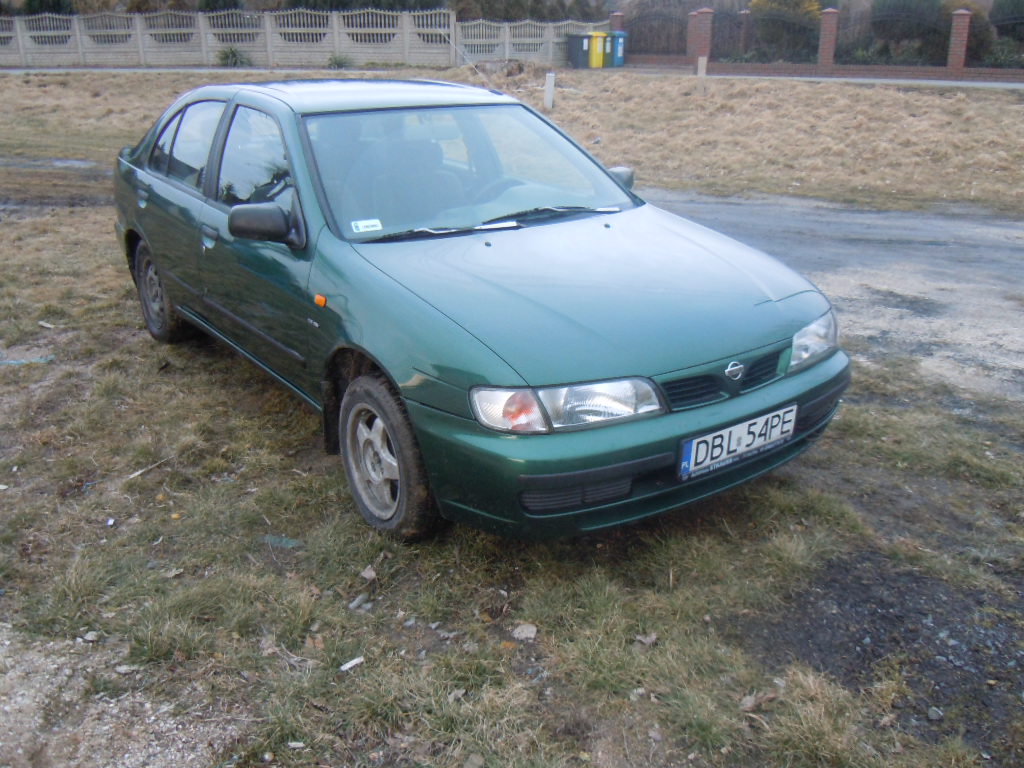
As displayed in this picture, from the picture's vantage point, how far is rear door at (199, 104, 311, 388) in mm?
3842

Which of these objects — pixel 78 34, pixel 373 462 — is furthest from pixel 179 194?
pixel 78 34

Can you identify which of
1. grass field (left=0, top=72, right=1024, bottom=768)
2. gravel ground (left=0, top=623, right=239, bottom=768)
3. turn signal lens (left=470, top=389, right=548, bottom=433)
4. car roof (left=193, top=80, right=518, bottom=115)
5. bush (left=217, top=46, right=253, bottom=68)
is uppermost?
bush (left=217, top=46, right=253, bottom=68)

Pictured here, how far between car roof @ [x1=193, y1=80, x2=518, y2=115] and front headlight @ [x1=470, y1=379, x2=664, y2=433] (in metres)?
1.86

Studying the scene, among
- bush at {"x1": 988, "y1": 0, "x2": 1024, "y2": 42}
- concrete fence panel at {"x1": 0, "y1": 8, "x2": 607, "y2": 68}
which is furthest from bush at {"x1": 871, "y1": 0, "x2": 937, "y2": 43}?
concrete fence panel at {"x1": 0, "y1": 8, "x2": 607, "y2": 68}

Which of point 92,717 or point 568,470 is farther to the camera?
point 568,470

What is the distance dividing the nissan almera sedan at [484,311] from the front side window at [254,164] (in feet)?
0.05

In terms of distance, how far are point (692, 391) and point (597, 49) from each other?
1037 inches

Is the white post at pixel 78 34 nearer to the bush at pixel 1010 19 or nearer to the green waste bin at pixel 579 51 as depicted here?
the green waste bin at pixel 579 51

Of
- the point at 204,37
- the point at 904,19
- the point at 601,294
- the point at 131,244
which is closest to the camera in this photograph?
the point at 601,294

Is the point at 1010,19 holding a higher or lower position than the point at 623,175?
higher

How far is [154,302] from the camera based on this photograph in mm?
5699

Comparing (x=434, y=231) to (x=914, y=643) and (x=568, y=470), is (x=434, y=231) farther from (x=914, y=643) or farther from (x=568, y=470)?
(x=914, y=643)

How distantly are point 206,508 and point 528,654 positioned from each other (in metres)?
1.63

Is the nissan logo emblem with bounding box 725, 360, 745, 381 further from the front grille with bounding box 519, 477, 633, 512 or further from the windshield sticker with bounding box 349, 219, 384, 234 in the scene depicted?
the windshield sticker with bounding box 349, 219, 384, 234
